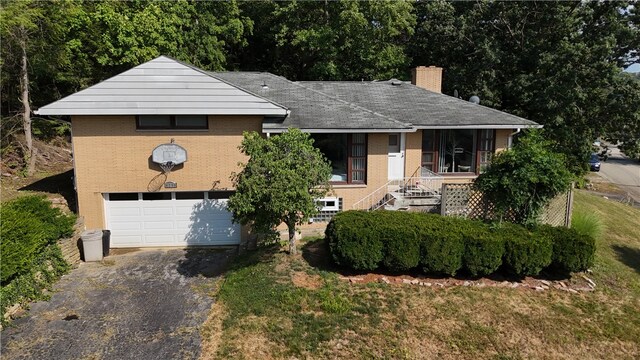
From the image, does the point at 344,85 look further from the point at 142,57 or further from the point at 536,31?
the point at 536,31

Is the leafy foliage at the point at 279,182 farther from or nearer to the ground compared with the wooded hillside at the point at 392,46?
nearer to the ground

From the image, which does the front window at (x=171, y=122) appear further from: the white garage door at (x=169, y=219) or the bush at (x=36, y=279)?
the bush at (x=36, y=279)

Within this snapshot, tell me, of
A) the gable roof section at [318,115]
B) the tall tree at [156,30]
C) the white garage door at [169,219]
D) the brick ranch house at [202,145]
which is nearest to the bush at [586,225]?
the brick ranch house at [202,145]

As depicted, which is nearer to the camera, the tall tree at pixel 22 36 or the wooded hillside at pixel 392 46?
the tall tree at pixel 22 36

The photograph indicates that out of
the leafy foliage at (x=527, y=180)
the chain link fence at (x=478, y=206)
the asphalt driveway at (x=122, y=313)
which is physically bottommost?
the asphalt driveway at (x=122, y=313)

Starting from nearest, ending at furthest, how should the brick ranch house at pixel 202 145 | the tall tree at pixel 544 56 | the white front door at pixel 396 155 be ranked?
the brick ranch house at pixel 202 145
the white front door at pixel 396 155
the tall tree at pixel 544 56

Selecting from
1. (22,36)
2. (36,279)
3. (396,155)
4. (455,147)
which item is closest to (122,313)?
(36,279)

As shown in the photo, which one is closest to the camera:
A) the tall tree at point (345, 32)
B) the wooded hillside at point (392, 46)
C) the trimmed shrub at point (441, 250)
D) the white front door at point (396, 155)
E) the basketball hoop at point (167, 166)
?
the trimmed shrub at point (441, 250)

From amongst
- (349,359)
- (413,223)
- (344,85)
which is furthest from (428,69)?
(349,359)
